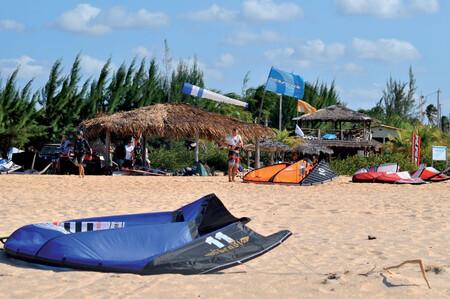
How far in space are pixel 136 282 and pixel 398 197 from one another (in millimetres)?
8853

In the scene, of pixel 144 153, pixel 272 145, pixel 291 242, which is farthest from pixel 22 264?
pixel 272 145

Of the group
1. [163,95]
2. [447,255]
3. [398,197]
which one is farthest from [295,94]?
[447,255]

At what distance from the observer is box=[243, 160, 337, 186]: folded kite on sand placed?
1683cm

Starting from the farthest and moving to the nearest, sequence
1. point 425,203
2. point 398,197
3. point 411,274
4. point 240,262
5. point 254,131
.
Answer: point 254,131 → point 398,197 → point 425,203 → point 240,262 → point 411,274

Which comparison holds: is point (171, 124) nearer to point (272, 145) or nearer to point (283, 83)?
point (272, 145)

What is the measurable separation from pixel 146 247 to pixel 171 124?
1823 centimetres

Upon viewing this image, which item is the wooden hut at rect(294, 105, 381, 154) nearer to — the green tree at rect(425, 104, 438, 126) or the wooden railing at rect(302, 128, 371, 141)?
the wooden railing at rect(302, 128, 371, 141)

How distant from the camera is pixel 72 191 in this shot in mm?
13641

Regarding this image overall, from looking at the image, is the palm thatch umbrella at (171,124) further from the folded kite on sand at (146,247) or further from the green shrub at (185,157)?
the folded kite on sand at (146,247)

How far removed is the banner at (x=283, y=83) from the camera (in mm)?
33500

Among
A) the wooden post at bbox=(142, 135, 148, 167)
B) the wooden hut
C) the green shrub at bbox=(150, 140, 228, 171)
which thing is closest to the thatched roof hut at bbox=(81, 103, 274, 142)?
the wooden post at bbox=(142, 135, 148, 167)

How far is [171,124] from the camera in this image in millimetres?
23844

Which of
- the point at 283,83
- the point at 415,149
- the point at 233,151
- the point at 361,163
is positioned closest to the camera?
the point at 233,151

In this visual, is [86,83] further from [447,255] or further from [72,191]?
[447,255]
